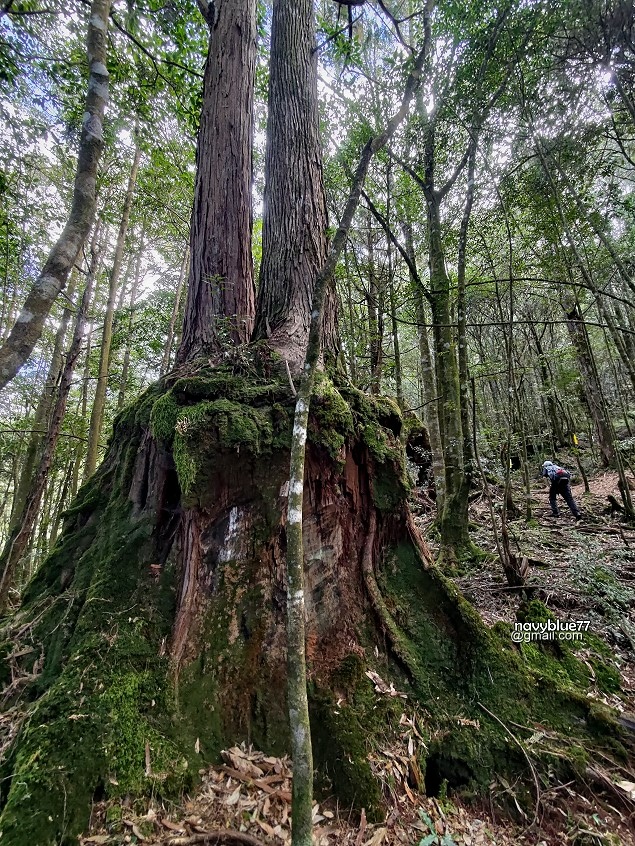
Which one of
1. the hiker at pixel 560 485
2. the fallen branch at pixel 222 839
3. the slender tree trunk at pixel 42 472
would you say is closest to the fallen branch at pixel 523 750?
the fallen branch at pixel 222 839

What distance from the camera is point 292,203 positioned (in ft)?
11.0

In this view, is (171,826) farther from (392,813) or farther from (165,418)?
(165,418)

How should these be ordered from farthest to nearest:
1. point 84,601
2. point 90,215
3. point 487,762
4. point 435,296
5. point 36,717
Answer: point 435,296
point 90,215
point 84,601
point 487,762
point 36,717

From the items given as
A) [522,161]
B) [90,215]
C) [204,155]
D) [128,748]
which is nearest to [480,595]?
[128,748]

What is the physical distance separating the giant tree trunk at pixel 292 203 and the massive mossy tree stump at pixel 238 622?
517 mm

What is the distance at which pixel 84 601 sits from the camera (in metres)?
2.34

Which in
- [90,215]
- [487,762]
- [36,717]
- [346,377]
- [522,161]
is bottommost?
[487,762]

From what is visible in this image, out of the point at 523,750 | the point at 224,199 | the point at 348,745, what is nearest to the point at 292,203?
the point at 224,199

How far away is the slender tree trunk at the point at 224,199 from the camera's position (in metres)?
3.07

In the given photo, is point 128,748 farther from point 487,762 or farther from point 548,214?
point 548,214

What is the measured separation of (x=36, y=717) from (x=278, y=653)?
125 centimetres

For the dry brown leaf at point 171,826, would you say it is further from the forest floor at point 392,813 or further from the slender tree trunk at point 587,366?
the slender tree trunk at point 587,366

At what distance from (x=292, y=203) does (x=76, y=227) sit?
1.82 meters

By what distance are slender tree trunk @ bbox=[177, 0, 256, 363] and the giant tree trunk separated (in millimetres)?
202
